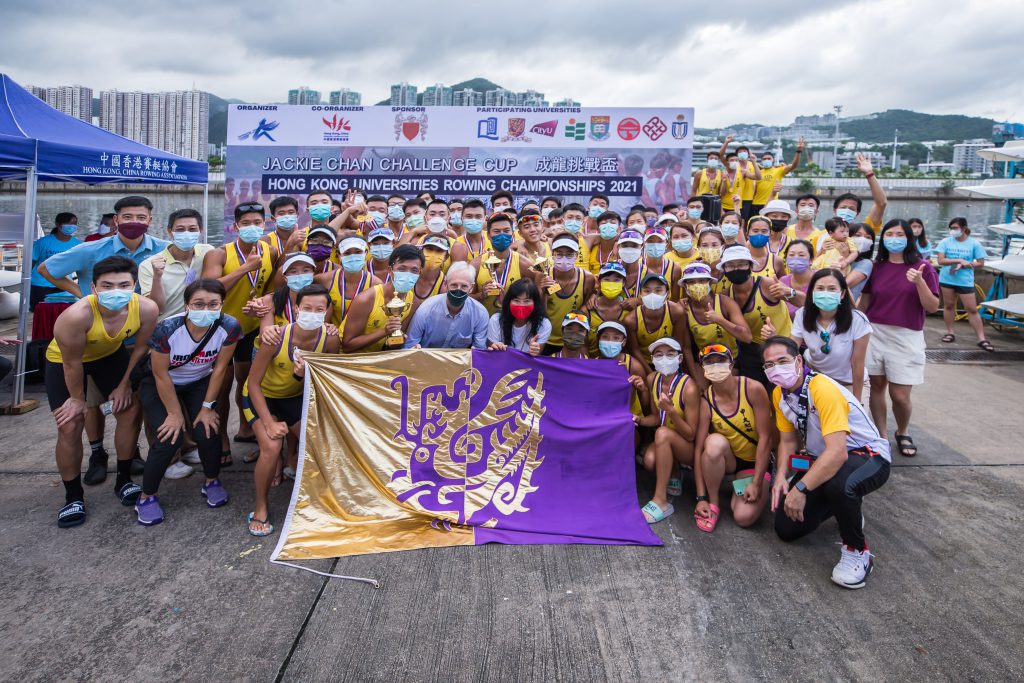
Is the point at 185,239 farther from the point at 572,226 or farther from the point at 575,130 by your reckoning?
the point at 575,130

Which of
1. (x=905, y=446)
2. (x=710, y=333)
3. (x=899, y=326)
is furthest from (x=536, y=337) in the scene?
(x=905, y=446)

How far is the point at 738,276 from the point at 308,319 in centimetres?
328

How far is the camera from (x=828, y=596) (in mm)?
3590

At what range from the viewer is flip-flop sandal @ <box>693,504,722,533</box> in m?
4.28

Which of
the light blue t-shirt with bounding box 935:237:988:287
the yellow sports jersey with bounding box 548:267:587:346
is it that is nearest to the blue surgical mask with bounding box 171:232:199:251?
→ the yellow sports jersey with bounding box 548:267:587:346

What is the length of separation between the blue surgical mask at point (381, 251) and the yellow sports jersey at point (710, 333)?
2440 mm

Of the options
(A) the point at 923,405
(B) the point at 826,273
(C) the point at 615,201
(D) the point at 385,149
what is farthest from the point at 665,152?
(B) the point at 826,273

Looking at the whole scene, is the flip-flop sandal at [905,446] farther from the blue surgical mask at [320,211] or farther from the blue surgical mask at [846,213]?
the blue surgical mask at [320,211]

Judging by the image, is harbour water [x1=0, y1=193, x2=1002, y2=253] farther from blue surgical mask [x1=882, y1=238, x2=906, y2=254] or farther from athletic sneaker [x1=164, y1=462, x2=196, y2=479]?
blue surgical mask [x1=882, y1=238, x2=906, y2=254]

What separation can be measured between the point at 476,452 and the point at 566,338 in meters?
1.10

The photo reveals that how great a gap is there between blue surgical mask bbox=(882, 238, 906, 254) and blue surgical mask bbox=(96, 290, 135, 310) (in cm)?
601

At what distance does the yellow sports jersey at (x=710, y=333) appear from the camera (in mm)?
5172

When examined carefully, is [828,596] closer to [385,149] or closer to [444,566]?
[444,566]

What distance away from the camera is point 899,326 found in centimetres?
574
